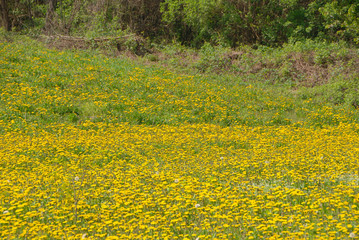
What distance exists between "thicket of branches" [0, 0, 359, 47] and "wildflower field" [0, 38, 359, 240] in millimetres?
7927

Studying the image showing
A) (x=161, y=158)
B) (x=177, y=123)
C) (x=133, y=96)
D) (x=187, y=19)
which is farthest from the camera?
(x=187, y=19)

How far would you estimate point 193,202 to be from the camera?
505 cm

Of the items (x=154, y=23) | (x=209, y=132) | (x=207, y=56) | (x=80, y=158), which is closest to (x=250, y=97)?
(x=209, y=132)

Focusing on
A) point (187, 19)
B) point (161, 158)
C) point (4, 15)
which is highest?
point (187, 19)

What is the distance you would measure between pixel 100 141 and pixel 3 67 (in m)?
7.85

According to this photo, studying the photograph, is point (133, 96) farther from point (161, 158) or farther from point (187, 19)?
point (187, 19)

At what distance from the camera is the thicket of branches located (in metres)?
23.7

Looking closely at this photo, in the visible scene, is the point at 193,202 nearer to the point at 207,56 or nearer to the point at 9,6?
the point at 207,56

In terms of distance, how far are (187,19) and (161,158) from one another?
19.8 meters

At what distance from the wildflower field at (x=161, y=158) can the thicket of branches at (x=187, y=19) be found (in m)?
7.93

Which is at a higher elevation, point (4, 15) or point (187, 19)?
point (187, 19)

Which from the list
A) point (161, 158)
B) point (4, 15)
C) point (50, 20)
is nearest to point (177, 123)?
point (161, 158)

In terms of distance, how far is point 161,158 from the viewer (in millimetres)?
7645

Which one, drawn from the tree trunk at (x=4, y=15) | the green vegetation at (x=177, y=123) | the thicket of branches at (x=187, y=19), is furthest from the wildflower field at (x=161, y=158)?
the tree trunk at (x=4, y=15)
